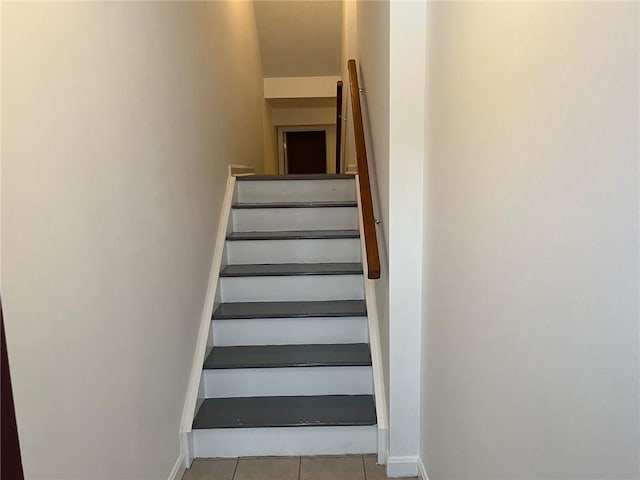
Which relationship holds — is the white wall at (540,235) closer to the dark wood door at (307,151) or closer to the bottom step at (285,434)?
the bottom step at (285,434)

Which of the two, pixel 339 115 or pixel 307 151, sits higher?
pixel 339 115

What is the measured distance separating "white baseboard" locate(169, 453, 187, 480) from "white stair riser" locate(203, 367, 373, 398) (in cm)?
37

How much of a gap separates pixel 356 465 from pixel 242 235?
5.29 feet

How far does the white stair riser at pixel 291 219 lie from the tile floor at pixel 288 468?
1.57m

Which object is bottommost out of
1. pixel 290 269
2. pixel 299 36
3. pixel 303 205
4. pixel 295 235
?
pixel 290 269

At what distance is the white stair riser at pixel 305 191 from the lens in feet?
11.1

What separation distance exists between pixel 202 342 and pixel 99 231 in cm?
113

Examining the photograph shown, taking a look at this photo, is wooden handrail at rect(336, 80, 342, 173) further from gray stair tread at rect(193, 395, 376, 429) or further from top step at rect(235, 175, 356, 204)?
gray stair tread at rect(193, 395, 376, 429)

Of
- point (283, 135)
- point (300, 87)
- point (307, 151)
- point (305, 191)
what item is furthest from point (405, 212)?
point (307, 151)

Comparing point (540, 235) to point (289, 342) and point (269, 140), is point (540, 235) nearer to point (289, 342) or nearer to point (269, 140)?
point (289, 342)

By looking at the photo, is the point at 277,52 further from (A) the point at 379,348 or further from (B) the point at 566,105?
(B) the point at 566,105

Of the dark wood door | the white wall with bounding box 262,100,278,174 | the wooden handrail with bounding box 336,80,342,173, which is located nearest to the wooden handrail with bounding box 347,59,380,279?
the wooden handrail with bounding box 336,80,342,173

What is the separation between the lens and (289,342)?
7.93 ft

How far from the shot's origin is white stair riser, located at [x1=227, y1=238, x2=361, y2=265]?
113 inches
